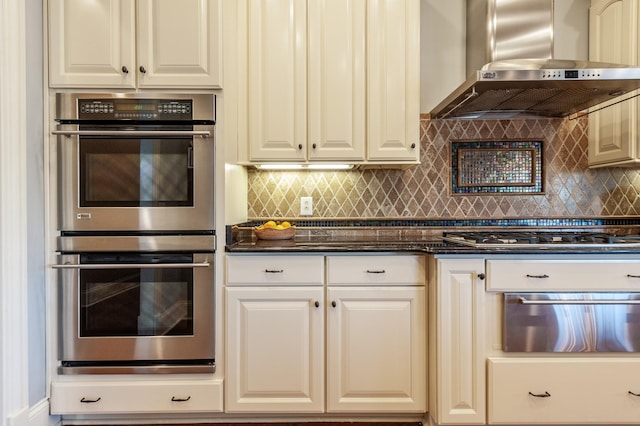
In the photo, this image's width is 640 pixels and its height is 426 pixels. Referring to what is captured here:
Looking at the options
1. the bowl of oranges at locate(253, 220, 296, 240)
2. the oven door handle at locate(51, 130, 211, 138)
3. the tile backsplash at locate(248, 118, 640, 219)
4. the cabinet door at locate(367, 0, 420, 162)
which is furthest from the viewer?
the tile backsplash at locate(248, 118, 640, 219)

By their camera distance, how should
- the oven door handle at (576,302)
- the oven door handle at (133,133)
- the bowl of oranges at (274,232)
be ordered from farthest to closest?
the bowl of oranges at (274,232), the oven door handle at (133,133), the oven door handle at (576,302)

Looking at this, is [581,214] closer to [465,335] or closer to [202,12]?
[465,335]

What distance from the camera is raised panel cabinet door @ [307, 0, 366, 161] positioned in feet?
6.81

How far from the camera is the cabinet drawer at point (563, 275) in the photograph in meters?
1.77

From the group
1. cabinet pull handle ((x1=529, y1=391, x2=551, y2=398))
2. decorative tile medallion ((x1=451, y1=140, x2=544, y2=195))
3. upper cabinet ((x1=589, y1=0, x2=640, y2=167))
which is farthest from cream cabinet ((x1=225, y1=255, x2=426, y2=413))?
upper cabinet ((x1=589, y1=0, x2=640, y2=167))

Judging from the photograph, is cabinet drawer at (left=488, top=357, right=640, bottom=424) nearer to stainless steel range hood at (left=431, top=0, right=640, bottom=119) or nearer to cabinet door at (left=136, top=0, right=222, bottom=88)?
stainless steel range hood at (left=431, top=0, right=640, bottom=119)

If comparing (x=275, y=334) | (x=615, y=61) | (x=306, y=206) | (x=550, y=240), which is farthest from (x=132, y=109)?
(x=615, y=61)

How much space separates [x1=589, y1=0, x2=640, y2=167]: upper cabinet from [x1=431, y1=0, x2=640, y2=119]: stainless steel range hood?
0.15m

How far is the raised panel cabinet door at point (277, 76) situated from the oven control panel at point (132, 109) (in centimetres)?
38

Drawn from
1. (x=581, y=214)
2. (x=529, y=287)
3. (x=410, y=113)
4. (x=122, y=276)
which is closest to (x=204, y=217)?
(x=122, y=276)

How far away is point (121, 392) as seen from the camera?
1.89 metres

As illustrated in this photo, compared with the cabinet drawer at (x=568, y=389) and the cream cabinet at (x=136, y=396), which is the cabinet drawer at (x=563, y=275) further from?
the cream cabinet at (x=136, y=396)

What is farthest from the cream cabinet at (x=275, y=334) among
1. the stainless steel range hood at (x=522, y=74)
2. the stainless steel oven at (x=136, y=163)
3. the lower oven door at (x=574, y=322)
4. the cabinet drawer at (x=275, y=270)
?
the stainless steel range hood at (x=522, y=74)

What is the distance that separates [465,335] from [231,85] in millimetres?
1628
